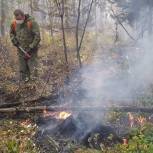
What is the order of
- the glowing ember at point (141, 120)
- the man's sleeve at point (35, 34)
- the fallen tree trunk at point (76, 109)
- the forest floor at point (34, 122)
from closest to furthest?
the forest floor at point (34, 122), the glowing ember at point (141, 120), the fallen tree trunk at point (76, 109), the man's sleeve at point (35, 34)

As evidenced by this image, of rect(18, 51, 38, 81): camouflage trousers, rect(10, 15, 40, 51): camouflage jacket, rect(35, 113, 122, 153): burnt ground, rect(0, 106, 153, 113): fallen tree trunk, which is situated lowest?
rect(35, 113, 122, 153): burnt ground

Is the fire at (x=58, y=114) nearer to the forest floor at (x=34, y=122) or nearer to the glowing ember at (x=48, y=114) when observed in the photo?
the glowing ember at (x=48, y=114)

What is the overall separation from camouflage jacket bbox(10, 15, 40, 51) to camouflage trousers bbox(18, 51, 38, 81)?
337mm

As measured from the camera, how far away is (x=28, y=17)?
1034 cm

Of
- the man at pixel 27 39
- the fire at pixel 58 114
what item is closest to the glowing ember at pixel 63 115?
the fire at pixel 58 114

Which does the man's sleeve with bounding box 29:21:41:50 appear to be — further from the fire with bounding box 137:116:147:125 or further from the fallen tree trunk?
the fire with bounding box 137:116:147:125

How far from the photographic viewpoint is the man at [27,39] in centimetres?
1034

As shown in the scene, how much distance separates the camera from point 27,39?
10.6 m

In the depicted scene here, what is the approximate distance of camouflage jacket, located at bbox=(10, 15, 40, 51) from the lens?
33.9 feet

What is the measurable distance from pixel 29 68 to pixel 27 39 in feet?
2.94

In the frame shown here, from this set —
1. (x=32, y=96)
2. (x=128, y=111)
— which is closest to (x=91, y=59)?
(x=32, y=96)

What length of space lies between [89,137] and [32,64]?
4.44 meters

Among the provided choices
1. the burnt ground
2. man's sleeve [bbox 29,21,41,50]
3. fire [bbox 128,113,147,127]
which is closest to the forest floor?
fire [bbox 128,113,147,127]

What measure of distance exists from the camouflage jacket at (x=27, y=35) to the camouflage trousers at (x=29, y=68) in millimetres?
337
